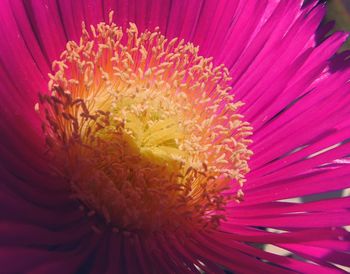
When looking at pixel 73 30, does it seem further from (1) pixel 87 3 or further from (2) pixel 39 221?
(2) pixel 39 221

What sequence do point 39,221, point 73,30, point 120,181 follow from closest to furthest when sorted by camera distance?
point 39,221
point 120,181
point 73,30

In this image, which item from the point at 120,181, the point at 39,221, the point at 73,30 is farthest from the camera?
the point at 73,30

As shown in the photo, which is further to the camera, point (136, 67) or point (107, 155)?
point (136, 67)

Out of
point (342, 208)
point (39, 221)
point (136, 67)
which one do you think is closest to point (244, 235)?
point (342, 208)

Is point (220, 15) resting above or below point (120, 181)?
above
